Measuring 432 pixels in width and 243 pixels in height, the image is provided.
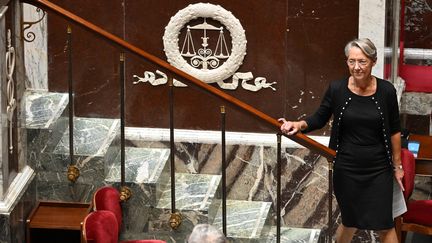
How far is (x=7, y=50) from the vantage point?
718cm

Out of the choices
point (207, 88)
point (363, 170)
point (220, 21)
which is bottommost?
point (363, 170)

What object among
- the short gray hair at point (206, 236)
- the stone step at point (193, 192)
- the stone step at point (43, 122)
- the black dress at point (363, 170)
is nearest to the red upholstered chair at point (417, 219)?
the black dress at point (363, 170)

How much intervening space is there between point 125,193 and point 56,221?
431 mm

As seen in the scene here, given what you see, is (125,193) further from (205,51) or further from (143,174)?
(205,51)

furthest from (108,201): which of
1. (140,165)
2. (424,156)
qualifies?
(424,156)

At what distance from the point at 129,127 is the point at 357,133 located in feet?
6.19

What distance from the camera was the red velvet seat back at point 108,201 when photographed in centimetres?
737

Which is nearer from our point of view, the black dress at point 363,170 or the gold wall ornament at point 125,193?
the black dress at point 363,170

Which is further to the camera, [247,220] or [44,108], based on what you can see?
[44,108]

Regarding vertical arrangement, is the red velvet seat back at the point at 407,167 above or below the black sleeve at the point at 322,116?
below

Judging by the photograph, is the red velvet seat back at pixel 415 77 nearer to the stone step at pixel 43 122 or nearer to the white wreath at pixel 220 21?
the white wreath at pixel 220 21

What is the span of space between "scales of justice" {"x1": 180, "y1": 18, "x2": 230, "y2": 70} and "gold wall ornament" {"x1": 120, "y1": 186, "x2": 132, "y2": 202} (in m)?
1.19

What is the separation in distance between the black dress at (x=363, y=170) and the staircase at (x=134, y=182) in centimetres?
65

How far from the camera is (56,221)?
24.7ft
